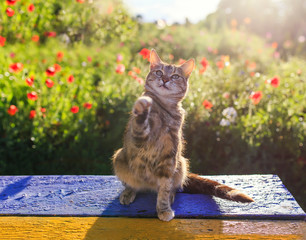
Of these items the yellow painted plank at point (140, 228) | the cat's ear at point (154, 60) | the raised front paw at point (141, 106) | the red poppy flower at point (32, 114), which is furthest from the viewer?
the red poppy flower at point (32, 114)

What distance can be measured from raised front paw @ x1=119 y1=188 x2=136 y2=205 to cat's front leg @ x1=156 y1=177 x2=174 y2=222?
0.77 feet

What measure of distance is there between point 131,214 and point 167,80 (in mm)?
908

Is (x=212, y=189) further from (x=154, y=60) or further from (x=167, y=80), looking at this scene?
(x=154, y=60)

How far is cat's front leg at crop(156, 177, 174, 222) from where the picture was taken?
82.2 inches

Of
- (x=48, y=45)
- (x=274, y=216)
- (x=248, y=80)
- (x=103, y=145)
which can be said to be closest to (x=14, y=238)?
(x=274, y=216)

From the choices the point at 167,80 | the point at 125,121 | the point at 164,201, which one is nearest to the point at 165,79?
the point at 167,80

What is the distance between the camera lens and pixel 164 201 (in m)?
2.15

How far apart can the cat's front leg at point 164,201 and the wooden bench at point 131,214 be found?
0.04 meters

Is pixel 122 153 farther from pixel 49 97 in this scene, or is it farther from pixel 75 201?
pixel 49 97

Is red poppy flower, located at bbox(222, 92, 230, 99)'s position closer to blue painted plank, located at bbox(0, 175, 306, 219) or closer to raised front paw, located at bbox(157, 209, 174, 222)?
blue painted plank, located at bbox(0, 175, 306, 219)

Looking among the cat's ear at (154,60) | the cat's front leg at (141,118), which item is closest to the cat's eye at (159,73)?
the cat's ear at (154,60)

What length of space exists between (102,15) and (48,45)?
263 cm

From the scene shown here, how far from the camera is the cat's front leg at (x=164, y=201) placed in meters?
2.09

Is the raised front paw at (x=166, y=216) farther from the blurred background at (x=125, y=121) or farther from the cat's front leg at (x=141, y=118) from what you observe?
the blurred background at (x=125, y=121)
